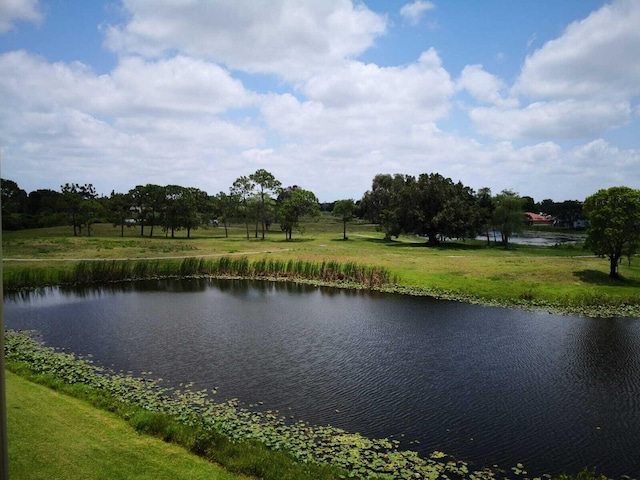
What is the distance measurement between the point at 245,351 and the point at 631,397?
1845cm

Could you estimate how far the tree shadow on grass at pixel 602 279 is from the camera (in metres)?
42.0

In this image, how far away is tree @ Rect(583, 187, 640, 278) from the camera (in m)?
41.7

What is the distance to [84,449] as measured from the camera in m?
11.9

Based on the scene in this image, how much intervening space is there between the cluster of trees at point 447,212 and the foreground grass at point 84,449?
73.1 metres

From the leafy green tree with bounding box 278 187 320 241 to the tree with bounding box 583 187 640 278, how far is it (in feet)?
201

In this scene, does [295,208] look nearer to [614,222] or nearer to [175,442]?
[614,222]

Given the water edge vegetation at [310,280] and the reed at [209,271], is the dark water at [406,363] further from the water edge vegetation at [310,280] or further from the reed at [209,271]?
the reed at [209,271]

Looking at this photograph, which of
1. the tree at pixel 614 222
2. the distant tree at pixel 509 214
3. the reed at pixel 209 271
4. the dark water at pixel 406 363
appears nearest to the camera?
the dark water at pixel 406 363

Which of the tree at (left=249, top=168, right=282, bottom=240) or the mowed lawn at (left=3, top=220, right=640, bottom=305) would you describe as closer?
the mowed lawn at (left=3, top=220, right=640, bottom=305)

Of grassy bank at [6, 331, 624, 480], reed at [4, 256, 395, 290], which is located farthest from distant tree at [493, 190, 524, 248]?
grassy bank at [6, 331, 624, 480]

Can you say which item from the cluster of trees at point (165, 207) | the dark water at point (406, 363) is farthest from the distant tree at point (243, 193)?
the dark water at point (406, 363)

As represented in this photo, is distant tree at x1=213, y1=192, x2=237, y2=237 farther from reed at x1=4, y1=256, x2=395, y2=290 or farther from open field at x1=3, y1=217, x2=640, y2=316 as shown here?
reed at x1=4, y1=256, x2=395, y2=290

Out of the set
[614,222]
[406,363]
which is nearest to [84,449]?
[406,363]

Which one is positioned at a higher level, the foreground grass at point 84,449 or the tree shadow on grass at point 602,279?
the tree shadow on grass at point 602,279
